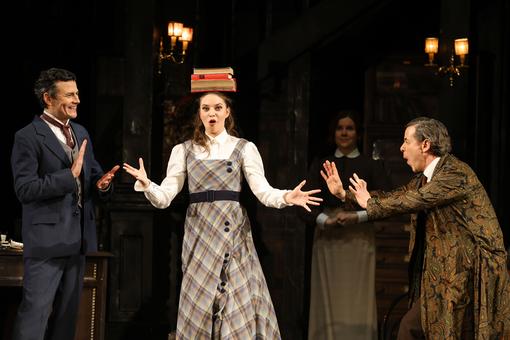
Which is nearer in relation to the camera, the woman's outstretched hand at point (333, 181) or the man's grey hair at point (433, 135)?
the man's grey hair at point (433, 135)

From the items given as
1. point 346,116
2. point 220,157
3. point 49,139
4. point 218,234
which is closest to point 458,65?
point 346,116

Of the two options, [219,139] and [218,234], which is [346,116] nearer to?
[219,139]

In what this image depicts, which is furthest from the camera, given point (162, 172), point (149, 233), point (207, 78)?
point (162, 172)

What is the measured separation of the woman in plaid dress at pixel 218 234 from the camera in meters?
5.63

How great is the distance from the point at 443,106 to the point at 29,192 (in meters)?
4.22

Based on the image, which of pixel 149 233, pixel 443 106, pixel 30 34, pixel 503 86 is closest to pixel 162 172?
pixel 149 233

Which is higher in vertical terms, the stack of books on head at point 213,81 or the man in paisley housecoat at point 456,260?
the stack of books on head at point 213,81

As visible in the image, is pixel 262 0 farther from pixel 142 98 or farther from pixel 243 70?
pixel 142 98

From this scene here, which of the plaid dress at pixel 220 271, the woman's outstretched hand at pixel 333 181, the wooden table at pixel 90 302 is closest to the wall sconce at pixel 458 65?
the woman's outstretched hand at pixel 333 181

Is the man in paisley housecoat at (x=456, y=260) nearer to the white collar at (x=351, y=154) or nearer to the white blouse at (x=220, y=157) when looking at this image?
the white blouse at (x=220, y=157)

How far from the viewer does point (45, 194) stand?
17.9 ft

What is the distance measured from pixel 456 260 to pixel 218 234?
1.36m

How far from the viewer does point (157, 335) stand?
24.2 ft

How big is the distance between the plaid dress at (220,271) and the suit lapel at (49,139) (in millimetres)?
743
